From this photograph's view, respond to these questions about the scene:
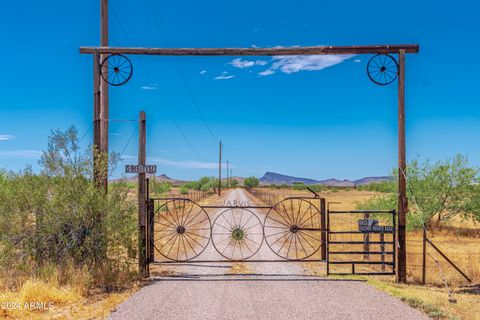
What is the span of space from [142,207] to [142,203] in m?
0.10

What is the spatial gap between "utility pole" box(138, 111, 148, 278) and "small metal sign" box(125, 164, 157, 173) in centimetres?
11

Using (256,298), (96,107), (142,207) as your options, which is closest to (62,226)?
(142,207)

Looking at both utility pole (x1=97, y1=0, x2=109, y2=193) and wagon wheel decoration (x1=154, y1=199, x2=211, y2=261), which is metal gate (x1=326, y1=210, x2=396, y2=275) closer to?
wagon wheel decoration (x1=154, y1=199, x2=211, y2=261)

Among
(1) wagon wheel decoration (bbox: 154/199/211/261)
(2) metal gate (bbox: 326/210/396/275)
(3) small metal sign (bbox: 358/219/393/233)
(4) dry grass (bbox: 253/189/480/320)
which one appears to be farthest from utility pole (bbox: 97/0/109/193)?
(3) small metal sign (bbox: 358/219/393/233)

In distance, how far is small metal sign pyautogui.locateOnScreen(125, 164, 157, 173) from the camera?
1027 cm

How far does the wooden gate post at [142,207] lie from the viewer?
10.0 meters

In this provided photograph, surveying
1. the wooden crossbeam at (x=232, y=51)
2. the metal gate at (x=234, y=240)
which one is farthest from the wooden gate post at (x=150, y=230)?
the wooden crossbeam at (x=232, y=51)

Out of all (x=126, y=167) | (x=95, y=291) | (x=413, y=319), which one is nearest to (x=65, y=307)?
(x=95, y=291)

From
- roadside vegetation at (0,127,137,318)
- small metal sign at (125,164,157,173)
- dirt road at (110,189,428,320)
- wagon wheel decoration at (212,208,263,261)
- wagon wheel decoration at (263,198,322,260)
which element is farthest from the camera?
wagon wheel decoration at (212,208,263,261)

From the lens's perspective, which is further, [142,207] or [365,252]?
[142,207]

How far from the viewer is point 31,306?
7516mm

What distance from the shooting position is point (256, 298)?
8172mm

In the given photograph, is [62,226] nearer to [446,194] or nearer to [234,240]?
[234,240]

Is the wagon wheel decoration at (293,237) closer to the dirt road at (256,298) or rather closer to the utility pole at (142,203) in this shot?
the dirt road at (256,298)
